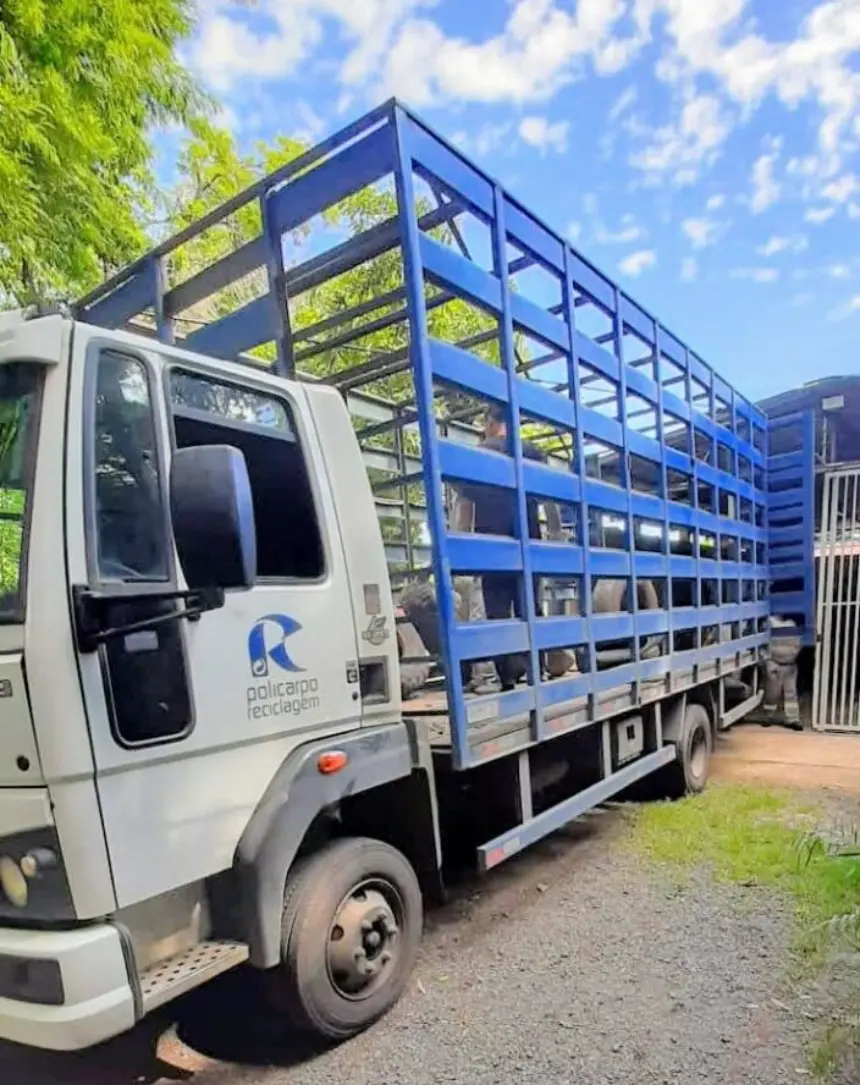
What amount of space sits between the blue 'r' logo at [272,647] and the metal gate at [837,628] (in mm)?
6662

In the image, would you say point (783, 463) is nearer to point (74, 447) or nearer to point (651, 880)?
point (651, 880)

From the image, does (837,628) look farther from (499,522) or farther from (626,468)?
(499,522)

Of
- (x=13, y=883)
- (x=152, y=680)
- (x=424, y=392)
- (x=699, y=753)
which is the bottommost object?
(x=699, y=753)

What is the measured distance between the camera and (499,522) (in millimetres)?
3475

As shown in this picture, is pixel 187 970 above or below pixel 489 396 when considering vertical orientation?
below

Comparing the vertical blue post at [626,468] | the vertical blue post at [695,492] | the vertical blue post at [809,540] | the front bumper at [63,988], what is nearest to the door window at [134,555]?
the front bumper at [63,988]

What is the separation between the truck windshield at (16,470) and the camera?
1974 millimetres

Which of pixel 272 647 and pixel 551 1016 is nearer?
pixel 272 647

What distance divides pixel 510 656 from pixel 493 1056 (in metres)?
1.36

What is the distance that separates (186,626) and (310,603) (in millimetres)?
484

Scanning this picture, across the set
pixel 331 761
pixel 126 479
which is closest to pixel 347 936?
pixel 331 761

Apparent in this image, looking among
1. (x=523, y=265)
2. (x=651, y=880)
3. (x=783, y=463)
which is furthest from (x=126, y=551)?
(x=783, y=463)

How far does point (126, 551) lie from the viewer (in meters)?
2.13

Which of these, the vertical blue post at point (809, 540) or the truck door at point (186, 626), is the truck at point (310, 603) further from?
the vertical blue post at point (809, 540)
